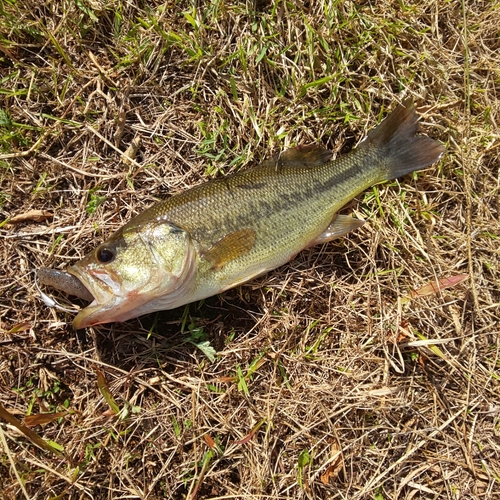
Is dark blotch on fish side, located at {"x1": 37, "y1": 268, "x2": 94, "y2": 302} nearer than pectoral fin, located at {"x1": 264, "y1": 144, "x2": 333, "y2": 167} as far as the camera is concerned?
Yes

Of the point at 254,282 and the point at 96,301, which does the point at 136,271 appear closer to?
the point at 96,301

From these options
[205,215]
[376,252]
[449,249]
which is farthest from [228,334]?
[449,249]

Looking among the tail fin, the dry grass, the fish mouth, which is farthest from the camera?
the tail fin

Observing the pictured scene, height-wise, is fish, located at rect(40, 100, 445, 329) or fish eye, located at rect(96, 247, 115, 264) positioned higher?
fish eye, located at rect(96, 247, 115, 264)

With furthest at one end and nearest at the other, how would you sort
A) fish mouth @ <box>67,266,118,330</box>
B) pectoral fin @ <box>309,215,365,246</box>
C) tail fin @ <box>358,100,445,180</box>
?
1. tail fin @ <box>358,100,445,180</box>
2. pectoral fin @ <box>309,215,365,246</box>
3. fish mouth @ <box>67,266,118,330</box>

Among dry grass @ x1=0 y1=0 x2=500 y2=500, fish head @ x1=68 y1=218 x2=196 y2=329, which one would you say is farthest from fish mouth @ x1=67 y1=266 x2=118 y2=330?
dry grass @ x1=0 y1=0 x2=500 y2=500

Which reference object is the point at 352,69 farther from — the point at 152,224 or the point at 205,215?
the point at 152,224

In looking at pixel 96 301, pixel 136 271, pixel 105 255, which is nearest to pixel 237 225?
pixel 136 271

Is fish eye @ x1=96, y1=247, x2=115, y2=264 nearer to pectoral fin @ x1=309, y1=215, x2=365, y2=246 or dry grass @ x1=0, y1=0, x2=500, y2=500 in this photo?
dry grass @ x1=0, y1=0, x2=500, y2=500
